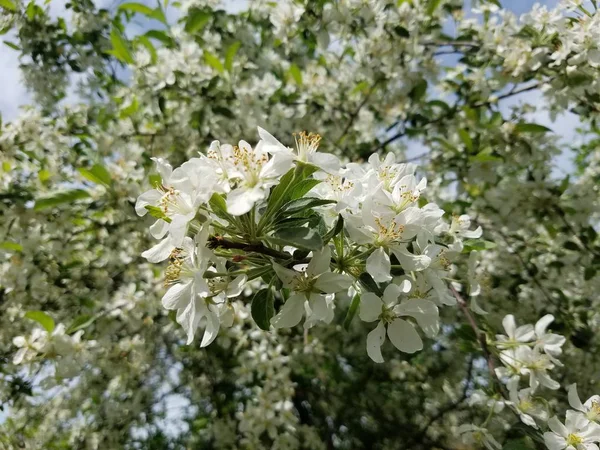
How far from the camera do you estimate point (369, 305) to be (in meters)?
0.97

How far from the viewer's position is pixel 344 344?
15.2 feet

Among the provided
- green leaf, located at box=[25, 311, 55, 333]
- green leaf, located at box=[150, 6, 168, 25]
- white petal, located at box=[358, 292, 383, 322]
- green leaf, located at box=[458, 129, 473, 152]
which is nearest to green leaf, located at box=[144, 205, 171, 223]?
white petal, located at box=[358, 292, 383, 322]

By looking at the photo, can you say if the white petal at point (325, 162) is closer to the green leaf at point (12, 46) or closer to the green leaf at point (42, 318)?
the green leaf at point (42, 318)

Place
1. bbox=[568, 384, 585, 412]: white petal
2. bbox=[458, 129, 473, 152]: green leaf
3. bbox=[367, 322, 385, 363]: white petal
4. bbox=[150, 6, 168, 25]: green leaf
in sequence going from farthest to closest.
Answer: bbox=[150, 6, 168, 25]: green leaf < bbox=[458, 129, 473, 152]: green leaf < bbox=[568, 384, 585, 412]: white petal < bbox=[367, 322, 385, 363]: white petal

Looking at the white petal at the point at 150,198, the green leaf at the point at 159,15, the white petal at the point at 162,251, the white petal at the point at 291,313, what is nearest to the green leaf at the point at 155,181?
the white petal at the point at 150,198

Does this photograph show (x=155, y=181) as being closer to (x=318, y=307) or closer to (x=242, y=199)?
(x=242, y=199)

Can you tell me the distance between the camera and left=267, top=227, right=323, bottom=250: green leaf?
33.5 inches

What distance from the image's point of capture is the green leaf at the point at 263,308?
1.05m

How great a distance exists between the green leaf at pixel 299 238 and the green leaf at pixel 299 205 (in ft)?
0.17

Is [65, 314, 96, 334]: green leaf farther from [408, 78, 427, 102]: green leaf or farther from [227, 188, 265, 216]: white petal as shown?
[408, 78, 427, 102]: green leaf

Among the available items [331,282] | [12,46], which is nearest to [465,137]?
[331,282]

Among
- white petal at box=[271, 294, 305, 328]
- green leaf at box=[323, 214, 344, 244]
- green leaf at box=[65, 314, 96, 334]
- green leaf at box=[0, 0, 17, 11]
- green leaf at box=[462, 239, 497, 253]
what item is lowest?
green leaf at box=[65, 314, 96, 334]

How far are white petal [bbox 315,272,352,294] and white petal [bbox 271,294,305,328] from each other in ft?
0.18

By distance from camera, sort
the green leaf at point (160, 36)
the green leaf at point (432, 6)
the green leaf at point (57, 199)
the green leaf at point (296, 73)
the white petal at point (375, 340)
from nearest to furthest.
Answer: the white petal at point (375, 340), the green leaf at point (57, 199), the green leaf at point (432, 6), the green leaf at point (160, 36), the green leaf at point (296, 73)
